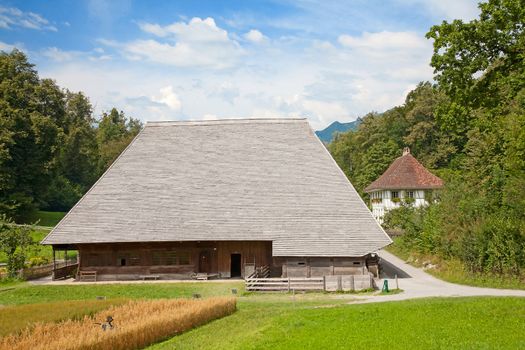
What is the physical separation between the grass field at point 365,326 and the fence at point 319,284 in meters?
2.54

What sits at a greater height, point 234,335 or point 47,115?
point 47,115

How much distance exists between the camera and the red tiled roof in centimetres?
5719

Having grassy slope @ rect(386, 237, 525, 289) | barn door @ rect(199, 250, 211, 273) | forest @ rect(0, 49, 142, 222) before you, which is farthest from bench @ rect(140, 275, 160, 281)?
forest @ rect(0, 49, 142, 222)

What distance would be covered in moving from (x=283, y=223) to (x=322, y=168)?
18.1 ft

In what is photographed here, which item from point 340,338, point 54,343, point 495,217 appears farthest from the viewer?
point 495,217

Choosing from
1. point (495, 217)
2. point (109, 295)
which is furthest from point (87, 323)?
point (495, 217)

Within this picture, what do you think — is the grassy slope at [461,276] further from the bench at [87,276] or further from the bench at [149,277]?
the bench at [87,276]

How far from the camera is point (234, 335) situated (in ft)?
55.6

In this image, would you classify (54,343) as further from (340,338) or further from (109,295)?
(109,295)

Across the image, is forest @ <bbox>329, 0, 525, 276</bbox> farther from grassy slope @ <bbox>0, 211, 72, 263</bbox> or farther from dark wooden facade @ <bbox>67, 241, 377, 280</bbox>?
grassy slope @ <bbox>0, 211, 72, 263</bbox>

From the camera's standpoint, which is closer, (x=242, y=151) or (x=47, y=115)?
(x=242, y=151)

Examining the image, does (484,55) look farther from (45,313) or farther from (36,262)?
(36,262)

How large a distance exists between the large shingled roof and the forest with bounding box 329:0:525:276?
5769mm

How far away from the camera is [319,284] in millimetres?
27656
